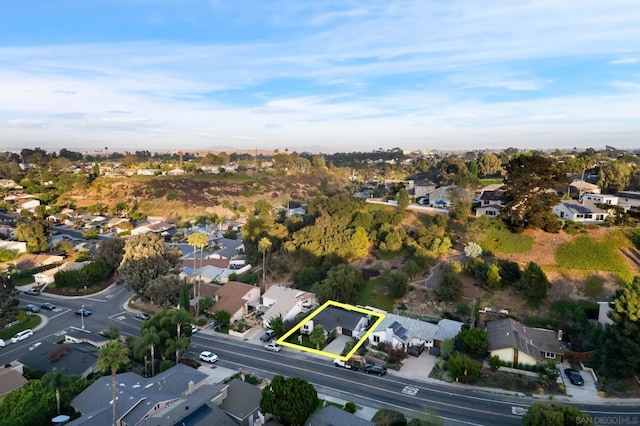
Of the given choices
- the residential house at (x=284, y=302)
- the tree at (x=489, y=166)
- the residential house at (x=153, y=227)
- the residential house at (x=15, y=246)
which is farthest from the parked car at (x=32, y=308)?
the tree at (x=489, y=166)

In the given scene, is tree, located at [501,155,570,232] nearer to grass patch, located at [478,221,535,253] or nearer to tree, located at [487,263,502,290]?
grass patch, located at [478,221,535,253]

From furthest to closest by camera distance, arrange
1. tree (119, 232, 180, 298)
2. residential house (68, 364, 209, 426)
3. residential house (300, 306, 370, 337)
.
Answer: tree (119, 232, 180, 298), residential house (300, 306, 370, 337), residential house (68, 364, 209, 426)

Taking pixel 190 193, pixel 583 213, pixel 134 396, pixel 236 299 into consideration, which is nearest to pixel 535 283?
pixel 583 213

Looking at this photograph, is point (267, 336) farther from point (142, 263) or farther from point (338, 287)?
point (142, 263)

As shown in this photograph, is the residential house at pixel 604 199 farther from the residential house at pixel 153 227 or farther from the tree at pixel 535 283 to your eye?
the residential house at pixel 153 227

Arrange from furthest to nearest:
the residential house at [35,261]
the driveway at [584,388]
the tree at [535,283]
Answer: the residential house at [35,261], the tree at [535,283], the driveway at [584,388]

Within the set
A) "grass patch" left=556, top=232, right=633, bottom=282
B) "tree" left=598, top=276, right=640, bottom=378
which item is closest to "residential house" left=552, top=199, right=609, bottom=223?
"grass patch" left=556, top=232, right=633, bottom=282
